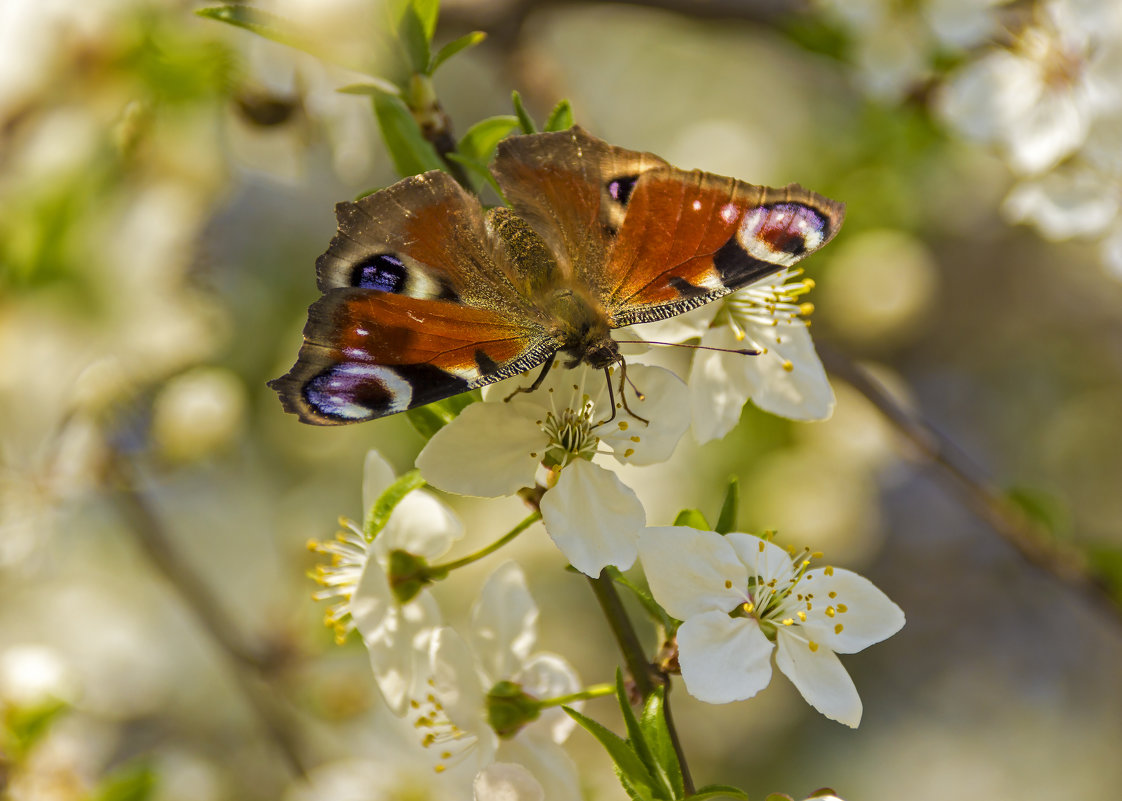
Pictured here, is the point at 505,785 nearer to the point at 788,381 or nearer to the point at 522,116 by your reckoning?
the point at 788,381

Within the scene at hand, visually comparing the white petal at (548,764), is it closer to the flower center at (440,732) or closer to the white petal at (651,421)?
the flower center at (440,732)

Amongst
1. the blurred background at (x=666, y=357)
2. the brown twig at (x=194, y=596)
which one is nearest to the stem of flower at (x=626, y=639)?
the blurred background at (x=666, y=357)

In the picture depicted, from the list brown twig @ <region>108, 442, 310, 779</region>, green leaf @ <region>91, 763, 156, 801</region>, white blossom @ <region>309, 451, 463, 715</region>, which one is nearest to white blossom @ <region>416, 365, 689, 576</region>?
white blossom @ <region>309, 451, 463, 715</region>

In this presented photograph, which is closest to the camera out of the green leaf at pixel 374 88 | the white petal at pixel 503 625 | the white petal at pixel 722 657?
the white petal at pixel 722 657

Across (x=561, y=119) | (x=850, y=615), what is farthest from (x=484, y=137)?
(x=850, y=615)

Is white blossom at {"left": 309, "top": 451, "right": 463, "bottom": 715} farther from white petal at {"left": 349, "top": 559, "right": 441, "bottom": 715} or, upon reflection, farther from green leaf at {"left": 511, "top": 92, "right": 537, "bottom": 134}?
green leaf at {"left": 511, "top": 92, "right": 537, "bottom": 134}

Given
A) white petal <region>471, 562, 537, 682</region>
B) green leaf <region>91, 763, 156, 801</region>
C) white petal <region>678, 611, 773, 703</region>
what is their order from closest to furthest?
white petal <region>678, 611, 773, 703</region> → white petal <region>471, 562, 537, 682</region> → green leaf <region>91, 763, 156, 801</region>

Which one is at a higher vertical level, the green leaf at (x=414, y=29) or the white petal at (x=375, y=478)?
the green leaf at (x=414, y=29)

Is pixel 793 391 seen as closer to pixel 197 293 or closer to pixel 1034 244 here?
pixel 197 293
